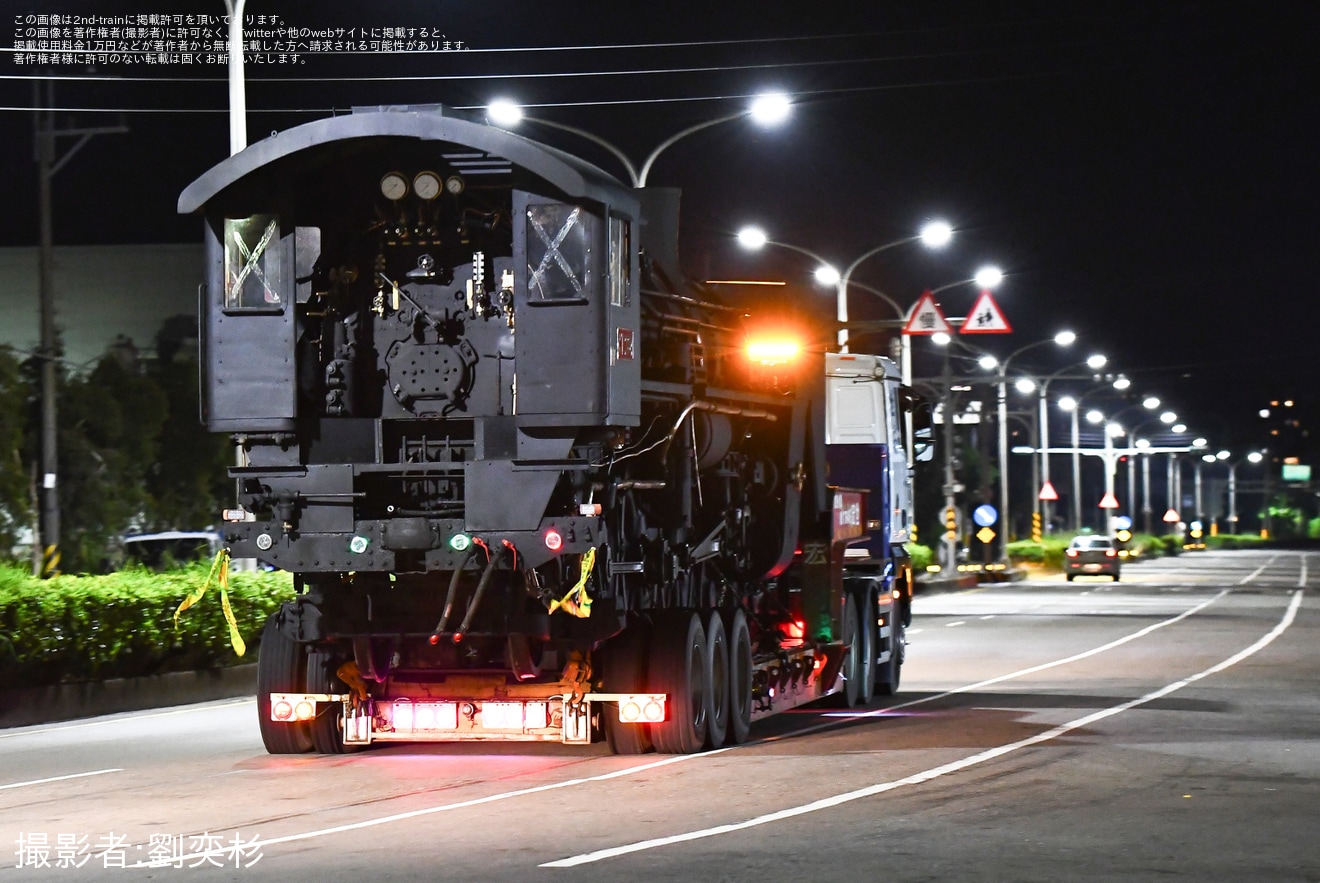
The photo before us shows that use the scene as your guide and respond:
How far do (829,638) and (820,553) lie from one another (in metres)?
0.88

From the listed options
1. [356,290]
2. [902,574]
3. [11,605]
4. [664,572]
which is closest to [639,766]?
[664,572]

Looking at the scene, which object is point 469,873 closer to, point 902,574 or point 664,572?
point 664,572

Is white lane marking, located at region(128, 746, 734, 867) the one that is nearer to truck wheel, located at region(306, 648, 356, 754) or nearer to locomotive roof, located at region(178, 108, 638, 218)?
truck wheel, located at region(306, 648, 356, 754)

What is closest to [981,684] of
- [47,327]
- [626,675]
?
[626,675]

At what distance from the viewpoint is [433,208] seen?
1440 cm

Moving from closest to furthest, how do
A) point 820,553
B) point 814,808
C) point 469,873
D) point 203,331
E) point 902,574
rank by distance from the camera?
point 469,873
point 814,808
point 203,331
point 820,553
point 902,574

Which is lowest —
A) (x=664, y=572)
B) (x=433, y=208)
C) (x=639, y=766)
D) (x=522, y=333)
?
(x=639, y=766)

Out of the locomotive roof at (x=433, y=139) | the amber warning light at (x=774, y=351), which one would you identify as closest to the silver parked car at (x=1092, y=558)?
the amber warning light at (x=774, y=351)

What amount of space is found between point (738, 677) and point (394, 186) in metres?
4.71

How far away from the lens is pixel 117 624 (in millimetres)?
20156

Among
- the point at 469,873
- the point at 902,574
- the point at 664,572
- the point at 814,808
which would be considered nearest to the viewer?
the point at 469,873

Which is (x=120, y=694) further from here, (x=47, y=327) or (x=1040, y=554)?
(x=1040, y=554)

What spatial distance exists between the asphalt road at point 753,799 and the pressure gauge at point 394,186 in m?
3.86

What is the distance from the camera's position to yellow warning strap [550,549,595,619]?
13859mm
